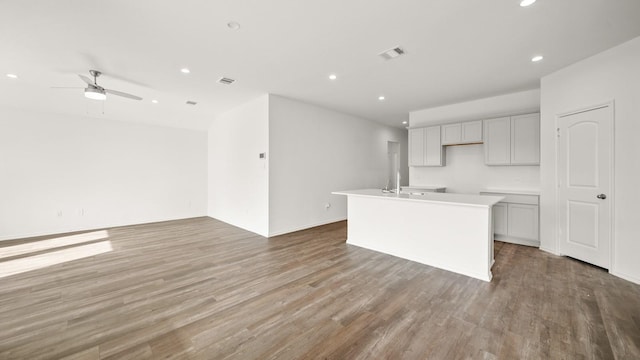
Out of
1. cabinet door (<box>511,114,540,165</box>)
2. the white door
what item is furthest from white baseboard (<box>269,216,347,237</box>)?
the white door

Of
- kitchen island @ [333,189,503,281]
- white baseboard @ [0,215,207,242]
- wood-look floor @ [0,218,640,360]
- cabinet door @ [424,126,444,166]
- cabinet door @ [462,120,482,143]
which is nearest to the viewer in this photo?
wood-look floor @ [0,218,640,360]

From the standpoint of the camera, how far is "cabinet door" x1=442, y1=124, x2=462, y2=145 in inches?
200

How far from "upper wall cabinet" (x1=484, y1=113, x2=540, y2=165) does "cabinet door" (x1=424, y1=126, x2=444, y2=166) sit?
0.88 metres

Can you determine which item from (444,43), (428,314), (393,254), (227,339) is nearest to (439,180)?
(393,254)

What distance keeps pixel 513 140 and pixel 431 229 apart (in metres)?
2.79

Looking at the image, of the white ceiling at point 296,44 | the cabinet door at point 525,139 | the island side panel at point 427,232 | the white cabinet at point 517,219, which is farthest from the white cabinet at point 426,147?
the island side panel at point 427,232

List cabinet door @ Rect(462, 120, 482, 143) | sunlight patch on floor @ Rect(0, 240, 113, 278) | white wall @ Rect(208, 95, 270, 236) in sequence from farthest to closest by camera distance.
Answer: white wall @ Rect(208, 95, 270, 236) < cabinet door @ Rect(462, 120, 482, 143) < sunlight patch on floor @ Rect(0, 240, 113, 278)

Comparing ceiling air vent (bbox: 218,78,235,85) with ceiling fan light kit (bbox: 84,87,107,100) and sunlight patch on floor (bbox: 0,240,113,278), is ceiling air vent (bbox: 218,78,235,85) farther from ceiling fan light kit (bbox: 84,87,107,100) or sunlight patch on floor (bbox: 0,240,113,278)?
sunlight patch on floor (bbox: 0,240,113,278)

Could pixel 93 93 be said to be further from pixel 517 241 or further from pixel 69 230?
pixel 517 241

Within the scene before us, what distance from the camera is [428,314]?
7.06 ft

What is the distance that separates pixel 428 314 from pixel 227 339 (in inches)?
68.5

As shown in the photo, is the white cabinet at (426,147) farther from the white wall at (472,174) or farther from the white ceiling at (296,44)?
the white ceiling at (296,44)

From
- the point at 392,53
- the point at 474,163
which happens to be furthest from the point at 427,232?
the point at 474,163

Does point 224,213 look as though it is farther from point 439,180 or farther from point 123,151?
point 439,180
